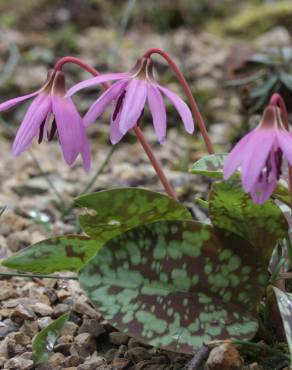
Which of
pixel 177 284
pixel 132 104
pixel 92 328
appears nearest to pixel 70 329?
pixel 92 328

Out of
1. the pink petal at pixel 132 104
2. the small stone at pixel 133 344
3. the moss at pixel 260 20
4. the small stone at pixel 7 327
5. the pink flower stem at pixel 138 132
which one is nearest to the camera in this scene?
the pink petal at pixel 132 104

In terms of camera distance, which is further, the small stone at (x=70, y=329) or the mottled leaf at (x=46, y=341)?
the small stone at (x=70, y=329)

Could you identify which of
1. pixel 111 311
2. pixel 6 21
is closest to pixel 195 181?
pixel 111 311

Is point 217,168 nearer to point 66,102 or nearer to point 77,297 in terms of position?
point 66,102

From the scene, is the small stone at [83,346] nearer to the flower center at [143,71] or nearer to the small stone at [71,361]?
the small stone at [71,361]

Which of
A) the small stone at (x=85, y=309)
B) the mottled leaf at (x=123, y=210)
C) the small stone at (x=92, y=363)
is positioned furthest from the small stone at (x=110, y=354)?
the mottled leaf at (x=123, y=210)

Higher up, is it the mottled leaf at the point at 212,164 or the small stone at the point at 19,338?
the mottled leaf at the point at 212,164

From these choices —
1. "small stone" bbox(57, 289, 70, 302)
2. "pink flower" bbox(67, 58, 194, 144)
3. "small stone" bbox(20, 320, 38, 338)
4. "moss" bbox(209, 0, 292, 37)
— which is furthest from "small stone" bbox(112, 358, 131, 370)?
"moss" bbox(209, 0, 292, 37)
